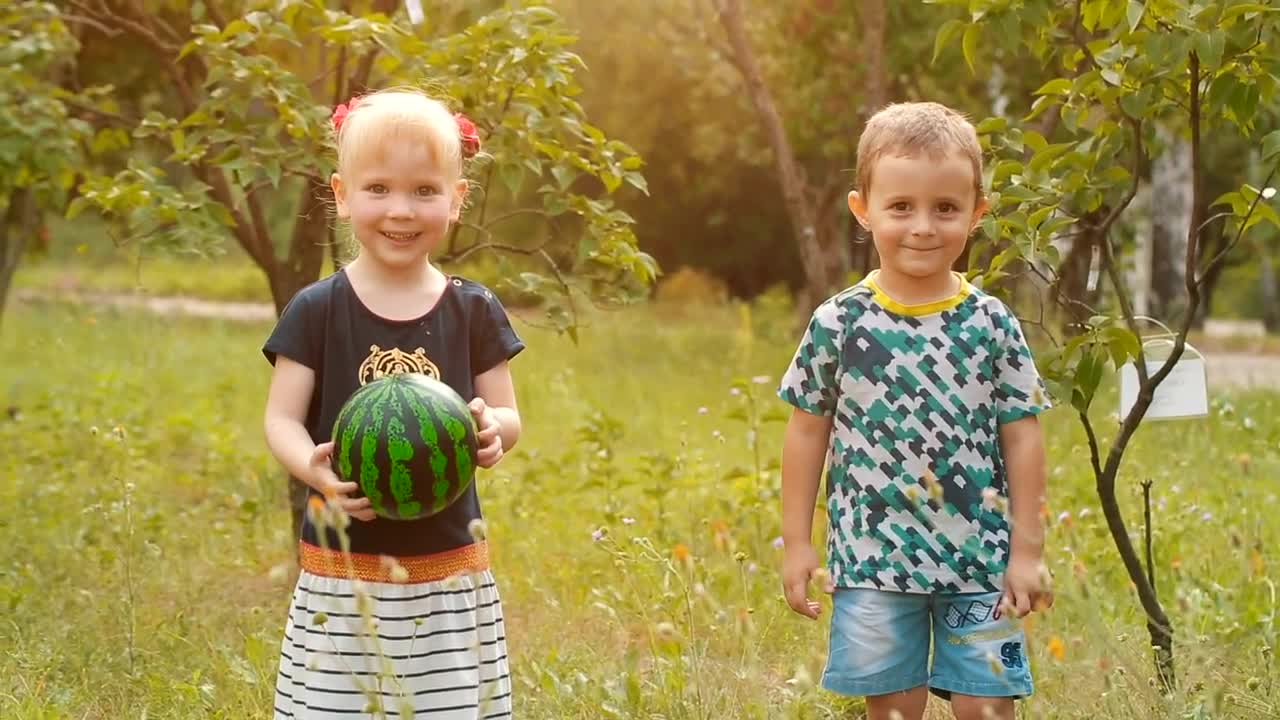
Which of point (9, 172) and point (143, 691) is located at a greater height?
point (9, 172)

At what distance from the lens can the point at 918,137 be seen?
333 centimetres

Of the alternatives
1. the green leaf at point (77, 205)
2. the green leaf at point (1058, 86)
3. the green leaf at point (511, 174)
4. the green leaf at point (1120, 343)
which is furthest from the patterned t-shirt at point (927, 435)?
the green leaf at point (77, 205)

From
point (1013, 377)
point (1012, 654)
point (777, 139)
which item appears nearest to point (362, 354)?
point (1013, 377)

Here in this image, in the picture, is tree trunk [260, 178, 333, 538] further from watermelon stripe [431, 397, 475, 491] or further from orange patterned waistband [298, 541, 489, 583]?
watermelon stripe [431, 397, 475, 491]

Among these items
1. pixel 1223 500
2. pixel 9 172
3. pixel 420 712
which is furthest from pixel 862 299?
pixel 9 172

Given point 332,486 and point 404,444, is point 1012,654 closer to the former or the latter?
point 404,444

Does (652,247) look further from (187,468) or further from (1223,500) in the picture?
(1223,500)

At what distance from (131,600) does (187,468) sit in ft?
15.7

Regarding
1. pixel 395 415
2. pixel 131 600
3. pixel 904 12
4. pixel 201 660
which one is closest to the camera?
pixel 395 415

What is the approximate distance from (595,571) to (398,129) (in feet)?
9.49

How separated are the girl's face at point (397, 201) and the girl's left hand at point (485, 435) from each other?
1.22ft

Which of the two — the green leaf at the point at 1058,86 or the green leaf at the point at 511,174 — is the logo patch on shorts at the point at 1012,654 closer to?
the green leaf at the point at 1058,86

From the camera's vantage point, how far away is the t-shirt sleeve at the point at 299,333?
3.27 metres

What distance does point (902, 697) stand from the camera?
3.43 metres
